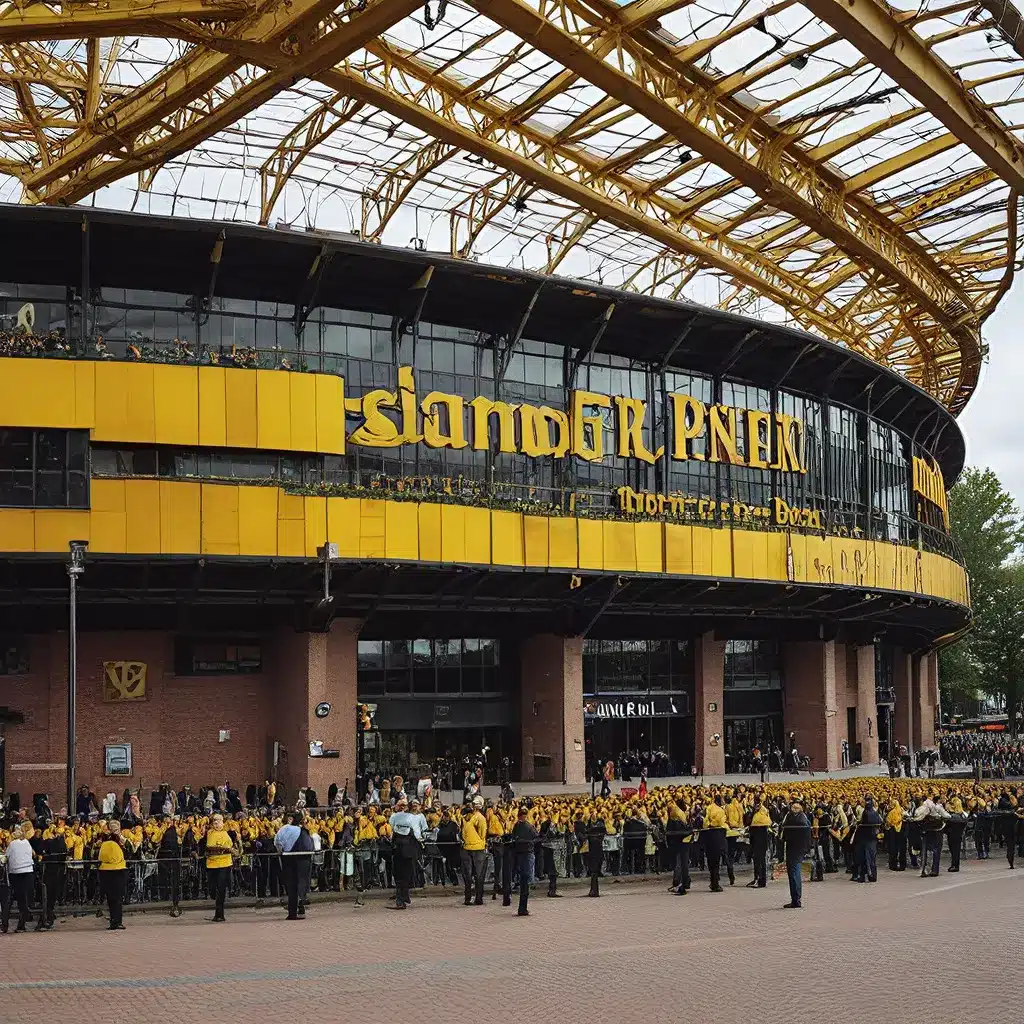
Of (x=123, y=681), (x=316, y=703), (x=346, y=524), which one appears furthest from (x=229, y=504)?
(x=123, y=681)

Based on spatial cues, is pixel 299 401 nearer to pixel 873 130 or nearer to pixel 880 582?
pixel 873 130

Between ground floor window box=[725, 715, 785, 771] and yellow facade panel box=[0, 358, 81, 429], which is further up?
yellow facade panel box=[0, 358, 81, 429]

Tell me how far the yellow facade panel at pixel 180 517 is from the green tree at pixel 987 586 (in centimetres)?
7235

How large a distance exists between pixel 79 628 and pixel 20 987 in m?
25.3

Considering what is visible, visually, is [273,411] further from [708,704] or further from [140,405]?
[708,704]

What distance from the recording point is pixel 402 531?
3781 centimetres

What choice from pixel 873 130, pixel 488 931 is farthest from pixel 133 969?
pixel 873 130

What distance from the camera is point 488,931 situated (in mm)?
17594

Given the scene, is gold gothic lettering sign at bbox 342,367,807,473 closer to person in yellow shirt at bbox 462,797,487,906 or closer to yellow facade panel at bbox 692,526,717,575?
yellow facade panel at bbox 692,526,717,575

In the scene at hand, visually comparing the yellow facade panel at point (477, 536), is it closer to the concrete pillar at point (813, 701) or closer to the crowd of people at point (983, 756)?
the concrete pillar at point (813, 701)

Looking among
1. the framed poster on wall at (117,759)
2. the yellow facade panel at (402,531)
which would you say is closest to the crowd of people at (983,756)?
the yellow facade panel at (402,531)

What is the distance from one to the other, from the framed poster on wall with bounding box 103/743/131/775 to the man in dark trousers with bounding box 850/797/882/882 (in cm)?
2208

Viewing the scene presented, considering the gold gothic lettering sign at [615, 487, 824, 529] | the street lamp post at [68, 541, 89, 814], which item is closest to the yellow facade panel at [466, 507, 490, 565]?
the gold gothic lettering sign at [615, 487, 824, 529]

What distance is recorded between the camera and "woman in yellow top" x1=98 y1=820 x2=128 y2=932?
1844 cm
